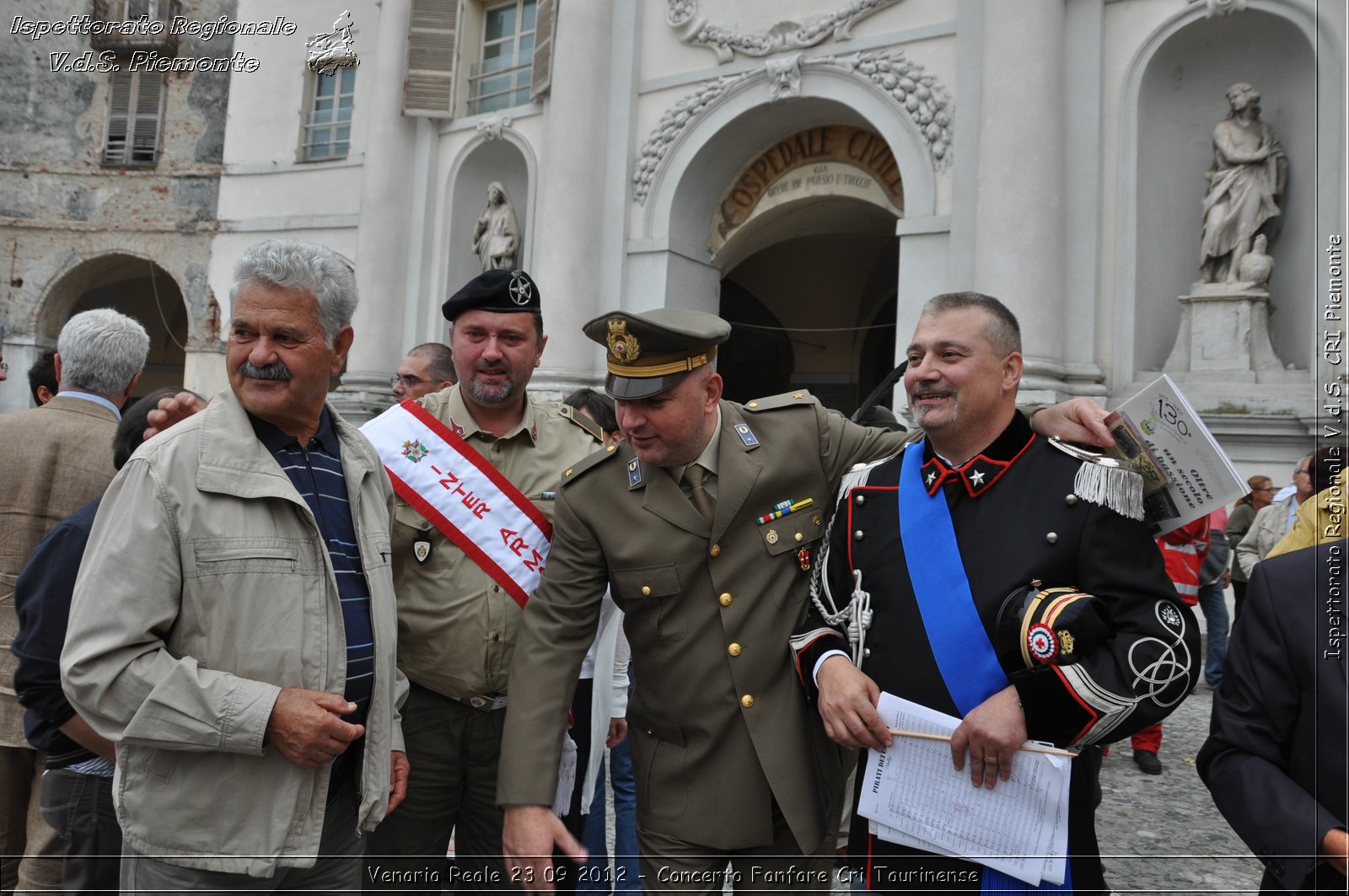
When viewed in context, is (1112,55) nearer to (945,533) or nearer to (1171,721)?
(1171,721)

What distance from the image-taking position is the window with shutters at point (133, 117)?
15.4 meters

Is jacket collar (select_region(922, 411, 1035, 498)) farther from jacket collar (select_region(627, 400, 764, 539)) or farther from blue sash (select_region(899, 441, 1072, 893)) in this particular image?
jacket collar (select_region(627, 400, 764, 539))

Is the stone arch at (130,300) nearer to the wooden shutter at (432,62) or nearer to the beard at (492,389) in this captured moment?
the wooden shutter at (432,62)

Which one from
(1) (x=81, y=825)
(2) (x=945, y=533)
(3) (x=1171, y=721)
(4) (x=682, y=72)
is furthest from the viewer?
(4) (x=682, y=72)

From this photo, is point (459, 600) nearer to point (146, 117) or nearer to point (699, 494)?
point (699, 494)

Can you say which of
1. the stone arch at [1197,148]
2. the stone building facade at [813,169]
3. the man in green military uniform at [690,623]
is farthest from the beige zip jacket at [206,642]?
the stone arch at [1197,148]

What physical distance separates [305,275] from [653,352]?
2.43 ft

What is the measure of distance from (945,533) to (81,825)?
7.03 ft

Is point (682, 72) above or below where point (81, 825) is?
above

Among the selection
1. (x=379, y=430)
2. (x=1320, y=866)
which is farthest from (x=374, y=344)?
(x=1320, y=866)

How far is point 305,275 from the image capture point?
6.32 ft

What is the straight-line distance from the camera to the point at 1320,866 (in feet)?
5.11

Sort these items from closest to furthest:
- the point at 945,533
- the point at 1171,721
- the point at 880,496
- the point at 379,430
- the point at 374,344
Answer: the point at 945,533 < the point at 880,496 < the point at 379,430 < the point at 1171,721 < the point at 374,344

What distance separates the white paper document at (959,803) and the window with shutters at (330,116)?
1364 centimetres
